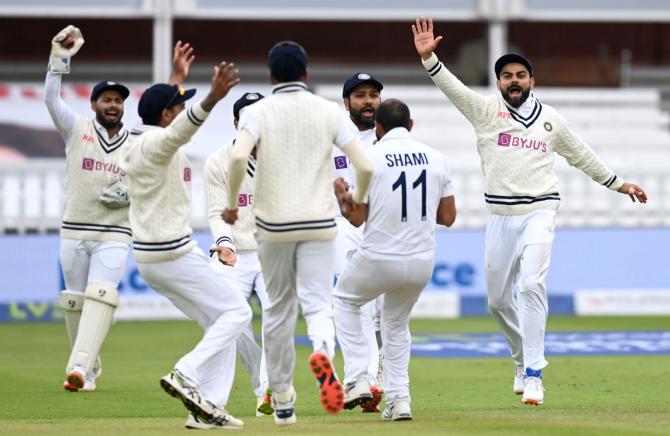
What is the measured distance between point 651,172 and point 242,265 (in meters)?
12.4

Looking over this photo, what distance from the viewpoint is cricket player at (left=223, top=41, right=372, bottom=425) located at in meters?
8.41

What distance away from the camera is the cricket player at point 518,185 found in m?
10.6

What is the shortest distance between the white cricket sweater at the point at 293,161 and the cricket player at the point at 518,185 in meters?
2.21

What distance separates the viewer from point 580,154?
11055mm

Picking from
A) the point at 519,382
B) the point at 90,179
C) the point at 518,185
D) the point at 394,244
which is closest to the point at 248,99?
the point at 394,244

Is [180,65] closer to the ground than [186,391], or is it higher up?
higher up

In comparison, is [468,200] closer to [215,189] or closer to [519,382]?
[519,382]

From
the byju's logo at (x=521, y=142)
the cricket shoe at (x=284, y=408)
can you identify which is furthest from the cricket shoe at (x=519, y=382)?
the cricket shoe at (x=284, y=408)

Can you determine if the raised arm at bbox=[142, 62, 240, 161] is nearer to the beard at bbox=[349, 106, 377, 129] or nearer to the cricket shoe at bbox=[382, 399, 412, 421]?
the cricket shoe at bbox=[382, 399, 412, 421]

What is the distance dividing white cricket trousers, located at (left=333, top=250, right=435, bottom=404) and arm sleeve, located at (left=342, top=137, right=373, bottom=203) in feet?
2.34

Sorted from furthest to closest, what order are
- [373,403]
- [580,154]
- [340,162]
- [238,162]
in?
[580,154]
[340,162]
[373,403]
[238,162]

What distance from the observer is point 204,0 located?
75.8 feet

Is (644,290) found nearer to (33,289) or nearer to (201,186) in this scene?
(201,186)

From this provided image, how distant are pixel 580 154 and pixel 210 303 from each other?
3.59m
